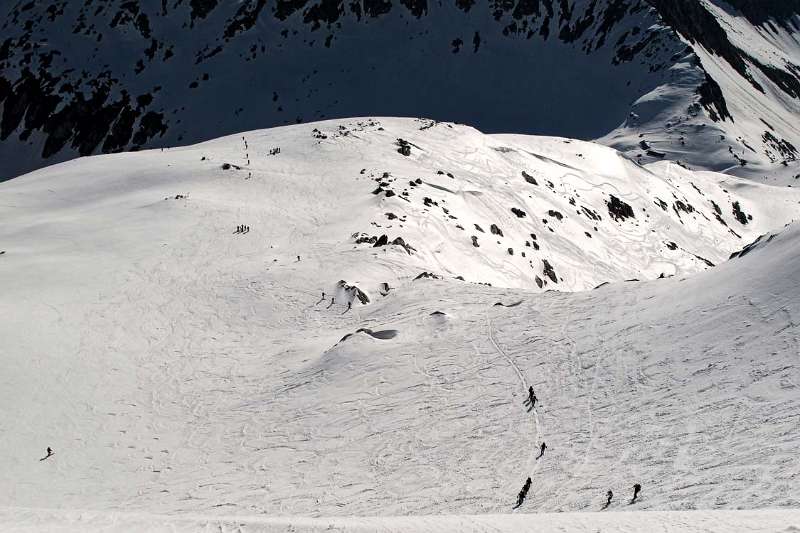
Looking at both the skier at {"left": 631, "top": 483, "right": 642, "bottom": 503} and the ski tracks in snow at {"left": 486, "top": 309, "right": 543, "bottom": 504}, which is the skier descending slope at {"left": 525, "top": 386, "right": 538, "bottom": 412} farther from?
the skier at {"left": 631, "top": 483, "right": 642, "bottom": 503}

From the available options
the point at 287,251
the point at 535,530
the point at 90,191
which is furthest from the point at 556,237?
the point at 535,530

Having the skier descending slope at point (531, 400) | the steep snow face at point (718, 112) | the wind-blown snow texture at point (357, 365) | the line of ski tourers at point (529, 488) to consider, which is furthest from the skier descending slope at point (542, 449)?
the steep snow face at point (718, 112)

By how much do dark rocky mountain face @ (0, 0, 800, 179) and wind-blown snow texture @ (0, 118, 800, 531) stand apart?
56340 millimetres

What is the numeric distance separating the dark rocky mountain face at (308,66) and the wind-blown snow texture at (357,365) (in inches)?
2218

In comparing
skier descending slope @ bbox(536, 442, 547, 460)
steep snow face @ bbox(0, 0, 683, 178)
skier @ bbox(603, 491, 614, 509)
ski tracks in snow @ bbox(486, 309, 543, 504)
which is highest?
skier @ bbox(603, 491, 614, 509)

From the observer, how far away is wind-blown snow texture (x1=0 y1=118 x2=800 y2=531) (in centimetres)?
1366

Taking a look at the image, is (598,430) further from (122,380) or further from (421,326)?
(122,380)

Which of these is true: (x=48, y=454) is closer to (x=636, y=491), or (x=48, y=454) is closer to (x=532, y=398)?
(x=532, y=398)

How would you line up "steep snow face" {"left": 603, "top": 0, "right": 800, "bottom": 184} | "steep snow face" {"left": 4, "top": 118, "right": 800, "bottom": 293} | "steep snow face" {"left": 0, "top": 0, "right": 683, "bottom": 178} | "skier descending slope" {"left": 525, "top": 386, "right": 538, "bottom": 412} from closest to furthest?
"skier descending slope" {"left": 525, "top": 386, "right": 538, "bottom": 412}
"steep snow face" {"left": 4, "top": 118, "right": 800, "bottom": 293}
"steep snow face" {"left": 603, "top": 0, "right": 800, "bottom": 184}
"steep snow face" {"left": 0, "top": 0, "right": 683, "bottom": 178}

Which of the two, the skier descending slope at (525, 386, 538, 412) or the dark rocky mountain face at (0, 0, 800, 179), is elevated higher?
the skier descending slope at (525, 386, 538, 412)

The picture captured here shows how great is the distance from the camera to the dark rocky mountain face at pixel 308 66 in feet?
293

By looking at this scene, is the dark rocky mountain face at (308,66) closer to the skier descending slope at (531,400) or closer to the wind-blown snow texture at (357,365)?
the wind-blown snow texture at (357,365)

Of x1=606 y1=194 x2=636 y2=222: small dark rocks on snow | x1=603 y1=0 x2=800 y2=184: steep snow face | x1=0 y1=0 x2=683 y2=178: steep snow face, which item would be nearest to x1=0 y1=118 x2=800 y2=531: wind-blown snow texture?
x1=606 y1=194 x2=636 y2=222: small dark rocks on snow

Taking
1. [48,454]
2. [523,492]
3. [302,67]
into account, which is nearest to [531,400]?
[523,492]
